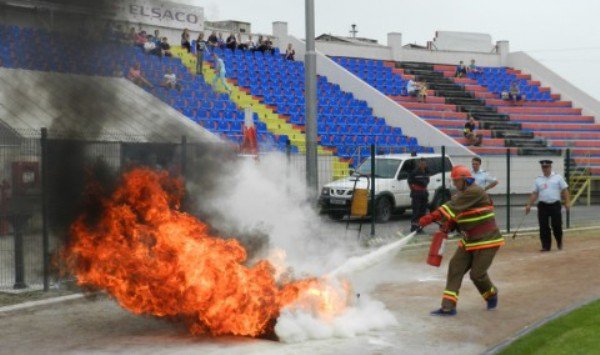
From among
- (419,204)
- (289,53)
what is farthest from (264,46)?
(419,204)

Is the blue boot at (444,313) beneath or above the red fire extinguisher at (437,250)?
beneath

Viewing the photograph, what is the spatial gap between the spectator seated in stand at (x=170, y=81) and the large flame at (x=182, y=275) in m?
3.35

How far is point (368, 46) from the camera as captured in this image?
39312mm

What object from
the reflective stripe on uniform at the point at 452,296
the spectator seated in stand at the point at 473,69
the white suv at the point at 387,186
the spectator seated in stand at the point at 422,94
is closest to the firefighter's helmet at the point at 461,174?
Result: the reflective stripe on uniform at the point at 452,296

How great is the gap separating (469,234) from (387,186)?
11.8 m

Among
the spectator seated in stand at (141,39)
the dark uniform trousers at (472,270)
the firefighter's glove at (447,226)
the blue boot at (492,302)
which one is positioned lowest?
the blue boot at (492,302)

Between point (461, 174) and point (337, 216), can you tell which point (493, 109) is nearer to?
point (337, 216)

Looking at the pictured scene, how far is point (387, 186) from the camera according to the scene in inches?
845

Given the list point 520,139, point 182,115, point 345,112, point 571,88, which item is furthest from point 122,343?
point 571,88

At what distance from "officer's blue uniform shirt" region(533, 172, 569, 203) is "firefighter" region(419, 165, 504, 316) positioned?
5.85 m

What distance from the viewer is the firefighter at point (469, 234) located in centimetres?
952

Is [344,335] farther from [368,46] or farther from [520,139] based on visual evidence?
[368,46]

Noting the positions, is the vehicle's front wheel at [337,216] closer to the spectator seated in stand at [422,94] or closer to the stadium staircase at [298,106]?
the stadium staircase at [298,106]

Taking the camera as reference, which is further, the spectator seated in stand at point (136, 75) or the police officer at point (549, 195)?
the police officer at point (549, 195)
